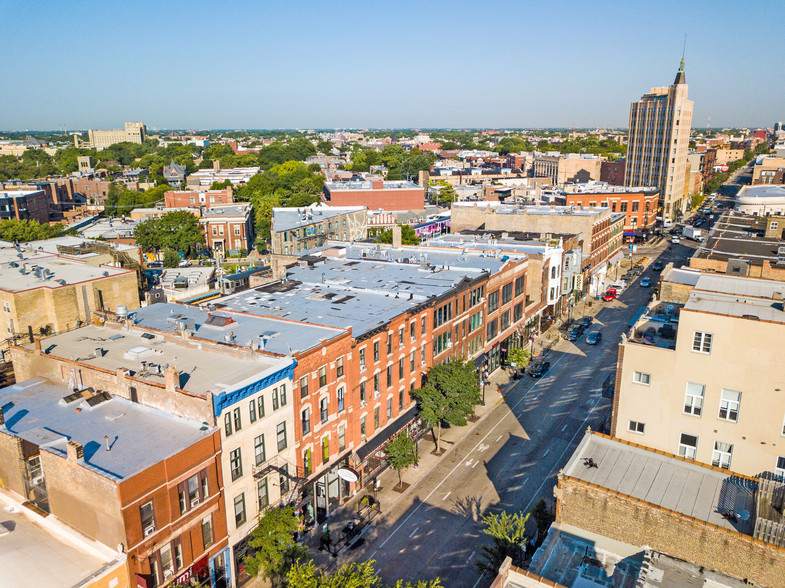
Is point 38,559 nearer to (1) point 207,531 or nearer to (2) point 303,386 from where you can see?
(1) point 207,531

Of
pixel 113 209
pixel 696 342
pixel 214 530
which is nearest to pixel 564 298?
pixel 696 342

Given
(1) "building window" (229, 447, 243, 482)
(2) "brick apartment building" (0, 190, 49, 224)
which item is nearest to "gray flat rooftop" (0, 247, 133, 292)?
A: (1) "building window" (229, 447, 243, 482)

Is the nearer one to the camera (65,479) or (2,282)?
(65,479)

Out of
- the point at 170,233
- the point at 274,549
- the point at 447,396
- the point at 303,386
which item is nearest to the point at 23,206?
the point at 170,233

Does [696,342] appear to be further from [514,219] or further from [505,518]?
[514,219]

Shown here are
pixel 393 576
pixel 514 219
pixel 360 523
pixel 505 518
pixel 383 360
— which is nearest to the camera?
pixel 505 518

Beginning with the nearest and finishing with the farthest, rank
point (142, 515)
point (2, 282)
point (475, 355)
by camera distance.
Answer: point (142, 515), point (2, 282), point (475, 355)
